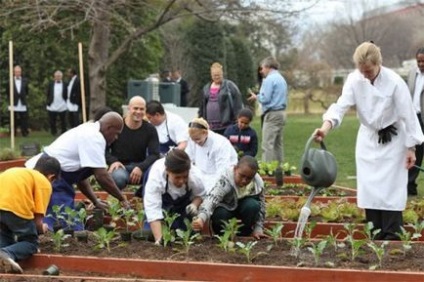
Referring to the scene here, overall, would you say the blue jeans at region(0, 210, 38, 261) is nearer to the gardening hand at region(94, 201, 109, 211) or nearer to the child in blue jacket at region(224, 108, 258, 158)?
the gardening hand at region(94, 201, 109, 211)

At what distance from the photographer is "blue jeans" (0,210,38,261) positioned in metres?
6.04

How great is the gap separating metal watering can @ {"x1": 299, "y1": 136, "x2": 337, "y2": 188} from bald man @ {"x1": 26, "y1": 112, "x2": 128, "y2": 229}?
2.18 metres

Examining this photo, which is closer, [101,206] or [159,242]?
[159,242]

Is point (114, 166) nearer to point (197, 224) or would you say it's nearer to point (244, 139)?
point (244, 139)

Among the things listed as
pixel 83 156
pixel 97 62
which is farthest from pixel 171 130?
pixel 97 62

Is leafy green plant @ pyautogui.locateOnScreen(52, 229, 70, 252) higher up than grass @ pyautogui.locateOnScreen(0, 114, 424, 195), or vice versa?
leafy green plant @ pyautogui.locateOnScreen(52, 229, 70, 252)

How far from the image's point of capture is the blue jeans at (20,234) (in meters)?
6.04

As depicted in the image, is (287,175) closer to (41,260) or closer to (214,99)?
(214,99)

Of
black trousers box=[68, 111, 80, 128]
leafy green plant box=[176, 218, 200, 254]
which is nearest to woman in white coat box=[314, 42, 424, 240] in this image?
leafy green plant box=[176, 218, 200, 254]

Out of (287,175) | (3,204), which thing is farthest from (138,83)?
(3,204)

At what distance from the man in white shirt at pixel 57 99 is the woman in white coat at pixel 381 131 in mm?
14264

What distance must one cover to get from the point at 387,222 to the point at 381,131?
2.45ft

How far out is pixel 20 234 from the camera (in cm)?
612

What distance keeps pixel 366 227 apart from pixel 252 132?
4516mm
